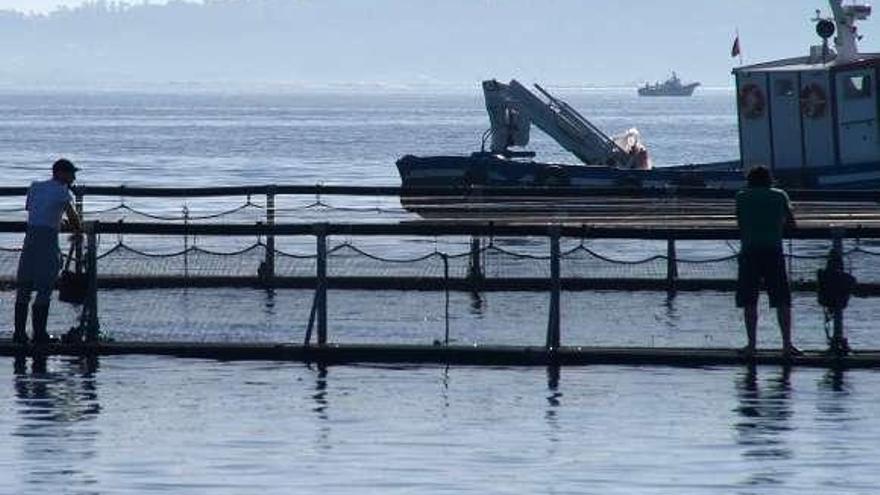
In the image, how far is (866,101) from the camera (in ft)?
134

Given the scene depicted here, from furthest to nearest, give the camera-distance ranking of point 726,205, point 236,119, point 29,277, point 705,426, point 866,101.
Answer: point 236,119
point 866,101
point 726,205
point 29,277
point 705,426

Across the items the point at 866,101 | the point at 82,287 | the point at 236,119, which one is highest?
the point at 236,119

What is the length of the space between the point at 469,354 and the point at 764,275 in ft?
7.57

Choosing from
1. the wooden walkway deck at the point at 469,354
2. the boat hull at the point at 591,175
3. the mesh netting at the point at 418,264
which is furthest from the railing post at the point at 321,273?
the boat hull at the point at 591,175

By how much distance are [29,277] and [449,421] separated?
15.4 feet

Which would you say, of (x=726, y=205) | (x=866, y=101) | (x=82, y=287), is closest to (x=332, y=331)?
(x=82, y=287)

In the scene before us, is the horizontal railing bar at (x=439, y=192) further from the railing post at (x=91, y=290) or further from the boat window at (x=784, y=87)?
the railing post at (x=91, y=290)

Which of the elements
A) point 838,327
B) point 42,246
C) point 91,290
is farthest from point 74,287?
point 838,327

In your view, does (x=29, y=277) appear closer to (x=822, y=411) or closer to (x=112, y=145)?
(x=822, y=411)

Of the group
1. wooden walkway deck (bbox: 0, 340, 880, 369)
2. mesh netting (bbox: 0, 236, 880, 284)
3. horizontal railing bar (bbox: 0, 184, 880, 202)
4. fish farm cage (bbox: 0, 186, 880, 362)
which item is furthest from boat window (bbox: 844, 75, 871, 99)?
wooden walkway deck (bbox: 0, 340, 880, 369)

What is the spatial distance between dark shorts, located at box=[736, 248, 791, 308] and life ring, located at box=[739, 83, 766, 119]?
2327 centimetres

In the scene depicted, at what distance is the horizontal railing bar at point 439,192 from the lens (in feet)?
99.5

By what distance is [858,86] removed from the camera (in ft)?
134

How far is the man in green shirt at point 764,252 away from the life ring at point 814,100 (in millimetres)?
22514
